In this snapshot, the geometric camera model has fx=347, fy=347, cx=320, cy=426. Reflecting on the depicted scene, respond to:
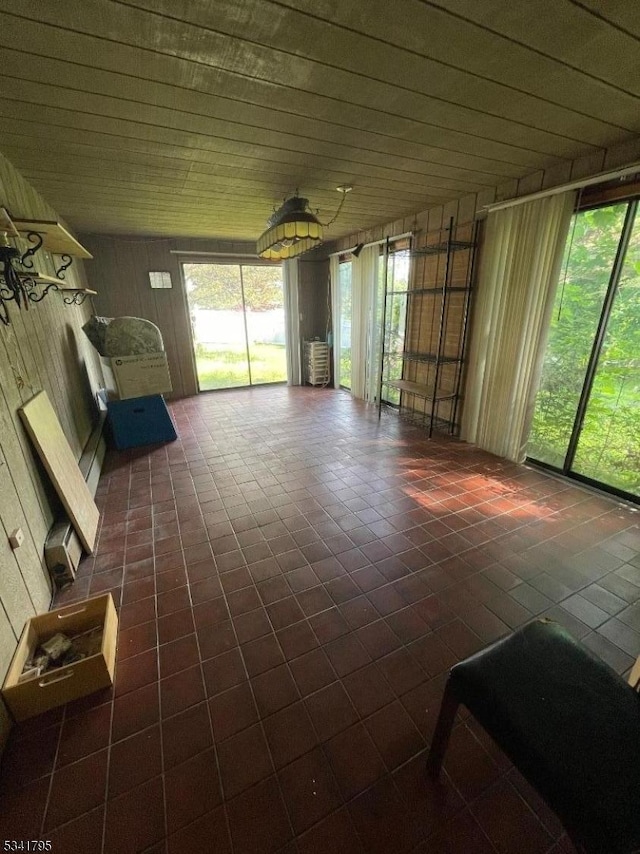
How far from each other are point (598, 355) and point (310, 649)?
288 centimetres

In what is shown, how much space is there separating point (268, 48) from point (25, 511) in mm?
2265

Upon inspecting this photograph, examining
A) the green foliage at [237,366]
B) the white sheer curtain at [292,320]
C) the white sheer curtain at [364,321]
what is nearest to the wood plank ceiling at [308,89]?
the white sheer curtain at [364,321]

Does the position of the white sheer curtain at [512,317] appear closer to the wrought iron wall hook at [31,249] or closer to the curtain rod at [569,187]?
the curtain rod at [569,187]

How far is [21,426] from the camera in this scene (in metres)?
1.83

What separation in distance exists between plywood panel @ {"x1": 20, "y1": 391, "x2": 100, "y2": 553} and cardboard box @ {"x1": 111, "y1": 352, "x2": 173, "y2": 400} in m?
1.37

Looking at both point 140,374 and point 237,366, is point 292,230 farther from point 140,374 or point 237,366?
point 237,366

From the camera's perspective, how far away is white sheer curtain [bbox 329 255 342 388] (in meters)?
5.76

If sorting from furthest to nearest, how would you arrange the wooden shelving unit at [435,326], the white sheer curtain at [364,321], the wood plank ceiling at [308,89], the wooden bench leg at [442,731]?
the white sheer curtain at [364,321] < the wooden shelving unit at [435,326] < the wood plank ceiling at [308,89] < the wooden bench leg at [442,731]

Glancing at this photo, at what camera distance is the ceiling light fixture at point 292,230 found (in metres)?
2.65

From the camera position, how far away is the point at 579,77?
154 centimetres

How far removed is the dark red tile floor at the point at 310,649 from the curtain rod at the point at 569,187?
221 cm

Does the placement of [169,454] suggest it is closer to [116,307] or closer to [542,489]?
Answer: [116,307]

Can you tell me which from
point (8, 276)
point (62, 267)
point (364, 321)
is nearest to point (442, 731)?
point (8, 276)

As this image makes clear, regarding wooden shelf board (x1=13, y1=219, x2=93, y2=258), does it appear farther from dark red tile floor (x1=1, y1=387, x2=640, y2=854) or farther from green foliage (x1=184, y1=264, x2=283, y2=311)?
green foliage (x1=184, y1=264, x2=283, y2=311)
